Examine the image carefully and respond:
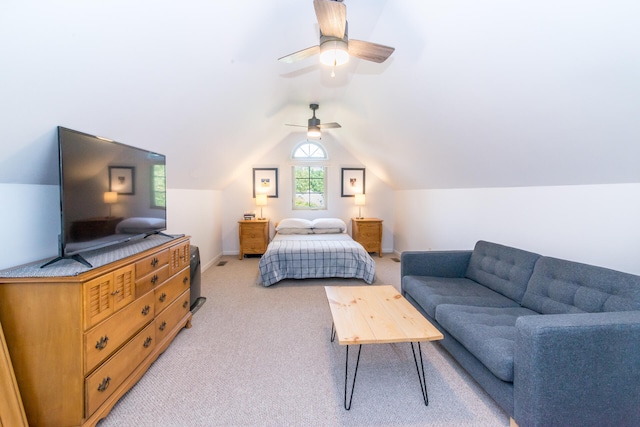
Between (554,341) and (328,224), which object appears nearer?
(554,341)

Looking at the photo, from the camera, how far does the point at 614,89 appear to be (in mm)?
1484

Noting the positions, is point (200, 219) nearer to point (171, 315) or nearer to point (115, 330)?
point (171, 315)

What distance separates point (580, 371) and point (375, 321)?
3.31ft

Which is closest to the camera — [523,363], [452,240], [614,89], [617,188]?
[523,363]

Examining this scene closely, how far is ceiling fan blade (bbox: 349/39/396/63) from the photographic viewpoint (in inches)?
69.0

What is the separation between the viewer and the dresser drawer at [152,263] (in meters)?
1.84

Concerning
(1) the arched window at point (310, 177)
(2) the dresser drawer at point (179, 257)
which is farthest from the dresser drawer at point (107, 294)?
(1) the arched window at point (310, 177)

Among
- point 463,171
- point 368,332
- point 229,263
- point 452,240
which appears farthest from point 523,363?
point 229,263

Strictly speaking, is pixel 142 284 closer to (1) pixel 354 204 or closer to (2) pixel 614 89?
(2) pixel 614 89

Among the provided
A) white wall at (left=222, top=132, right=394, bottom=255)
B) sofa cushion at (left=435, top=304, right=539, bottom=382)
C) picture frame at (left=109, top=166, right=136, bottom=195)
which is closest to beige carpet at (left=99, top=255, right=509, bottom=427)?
sofa cushion at (left=435, top=304, right=539, bottom=382)

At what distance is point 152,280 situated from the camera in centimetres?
198

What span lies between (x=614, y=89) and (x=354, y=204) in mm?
4551

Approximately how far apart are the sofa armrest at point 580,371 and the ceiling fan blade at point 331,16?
6.08ft

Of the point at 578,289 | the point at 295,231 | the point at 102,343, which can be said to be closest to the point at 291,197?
the point at 295,231
